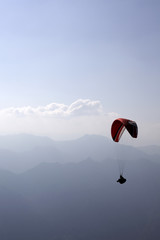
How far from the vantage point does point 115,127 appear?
36.8m

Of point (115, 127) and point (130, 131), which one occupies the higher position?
point (115, 127)

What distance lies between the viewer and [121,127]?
120ft

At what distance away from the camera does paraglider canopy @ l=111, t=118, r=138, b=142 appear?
1310 inches

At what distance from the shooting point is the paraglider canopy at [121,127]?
33.3 metres

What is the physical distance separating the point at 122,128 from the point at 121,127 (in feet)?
0.81

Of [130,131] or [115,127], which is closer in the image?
[130,131]

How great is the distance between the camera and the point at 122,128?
36.7 metres

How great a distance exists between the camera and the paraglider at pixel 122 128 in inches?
1305

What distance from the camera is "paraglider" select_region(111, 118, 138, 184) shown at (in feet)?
109

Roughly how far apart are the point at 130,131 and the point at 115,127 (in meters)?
3.82
